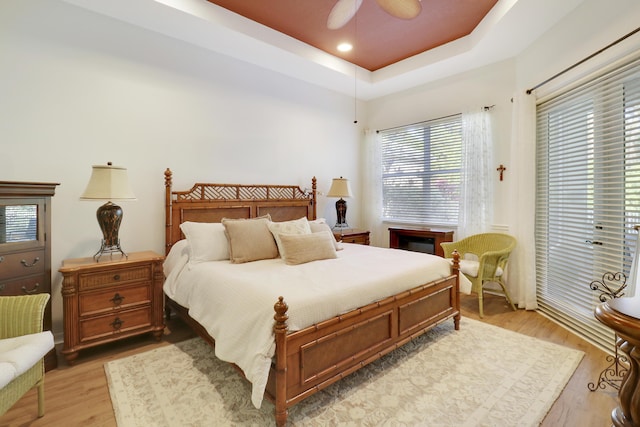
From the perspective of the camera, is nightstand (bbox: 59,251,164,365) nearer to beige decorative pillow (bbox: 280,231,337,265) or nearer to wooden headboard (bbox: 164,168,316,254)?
wooden headboard (bbox: 164,168,316,254)

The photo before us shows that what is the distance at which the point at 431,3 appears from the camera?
3062mm

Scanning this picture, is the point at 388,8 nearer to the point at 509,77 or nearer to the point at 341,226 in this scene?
the point at 509,77

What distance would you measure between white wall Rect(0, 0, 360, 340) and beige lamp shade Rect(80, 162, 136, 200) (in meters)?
0.47

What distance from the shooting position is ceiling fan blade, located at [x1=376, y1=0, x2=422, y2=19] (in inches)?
91.9

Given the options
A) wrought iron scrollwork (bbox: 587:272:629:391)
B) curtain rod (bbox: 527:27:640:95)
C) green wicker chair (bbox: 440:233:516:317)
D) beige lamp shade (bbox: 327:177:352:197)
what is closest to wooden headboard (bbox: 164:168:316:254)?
beige lamp shade (bbox: 327:177:352:197)

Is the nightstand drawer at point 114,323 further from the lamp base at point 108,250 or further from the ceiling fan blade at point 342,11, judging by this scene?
the ceiling fan blade at point 342,11

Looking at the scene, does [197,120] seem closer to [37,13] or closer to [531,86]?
[37,13]

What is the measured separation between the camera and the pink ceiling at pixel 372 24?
3.08 meters

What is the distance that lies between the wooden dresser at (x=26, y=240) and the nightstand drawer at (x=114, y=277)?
0.90 ft

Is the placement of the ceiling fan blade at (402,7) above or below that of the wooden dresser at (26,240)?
above

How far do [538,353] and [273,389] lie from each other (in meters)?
2.21

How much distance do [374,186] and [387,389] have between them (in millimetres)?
3582

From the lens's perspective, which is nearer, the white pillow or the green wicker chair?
the white pillow

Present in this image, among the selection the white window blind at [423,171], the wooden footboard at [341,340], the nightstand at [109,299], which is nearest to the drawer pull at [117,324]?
the nightstand at [109,299]
